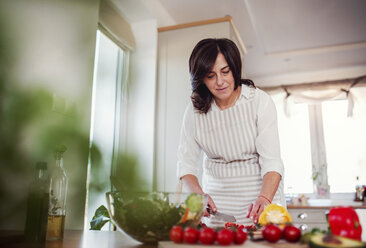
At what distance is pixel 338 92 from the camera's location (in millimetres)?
4289

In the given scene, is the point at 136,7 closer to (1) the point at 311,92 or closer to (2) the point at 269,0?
(2) the point at 269,0

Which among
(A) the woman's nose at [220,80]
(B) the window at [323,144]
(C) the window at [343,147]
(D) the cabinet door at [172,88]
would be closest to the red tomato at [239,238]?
(A) the woman's nose at [220,80]

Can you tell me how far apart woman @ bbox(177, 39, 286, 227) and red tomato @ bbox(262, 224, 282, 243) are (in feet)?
2.14

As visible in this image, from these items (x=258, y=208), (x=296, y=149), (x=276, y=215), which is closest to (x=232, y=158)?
(x=258, y=208)

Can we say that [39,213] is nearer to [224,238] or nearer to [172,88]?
[224,238]

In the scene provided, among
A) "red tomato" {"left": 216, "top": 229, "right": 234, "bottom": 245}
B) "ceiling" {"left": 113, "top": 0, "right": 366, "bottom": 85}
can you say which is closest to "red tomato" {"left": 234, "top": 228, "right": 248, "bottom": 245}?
"red tomato" {"left": 216, "top": 229, "right": 234, "bottom": 245}

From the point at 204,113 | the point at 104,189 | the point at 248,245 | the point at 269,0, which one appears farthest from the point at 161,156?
the point at 104,189

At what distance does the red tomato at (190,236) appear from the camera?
0.54 m

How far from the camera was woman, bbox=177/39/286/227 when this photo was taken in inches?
51.5

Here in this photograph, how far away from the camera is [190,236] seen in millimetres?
535

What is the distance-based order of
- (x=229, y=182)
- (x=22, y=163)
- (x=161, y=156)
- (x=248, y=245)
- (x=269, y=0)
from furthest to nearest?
(x=269, y=0), (x=161, y=156), (x=229, y=182), (x=248, y=245), (x=22, y=163)

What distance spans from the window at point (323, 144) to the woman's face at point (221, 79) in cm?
334

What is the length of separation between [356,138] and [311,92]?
81 centimetres

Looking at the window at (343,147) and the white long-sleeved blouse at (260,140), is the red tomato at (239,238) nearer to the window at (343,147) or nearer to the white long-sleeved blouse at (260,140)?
the white long-sleeved blouse at (260,140)
